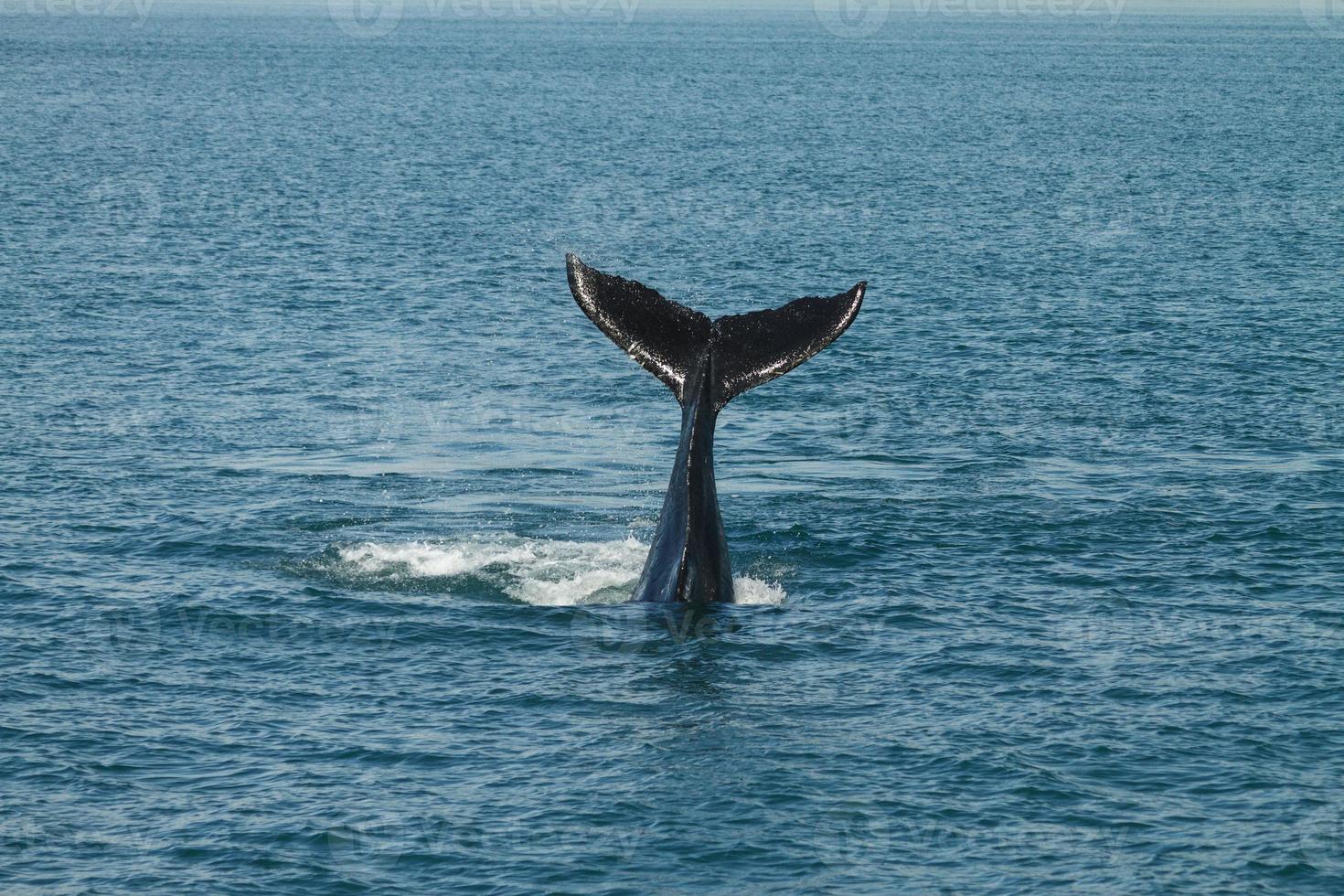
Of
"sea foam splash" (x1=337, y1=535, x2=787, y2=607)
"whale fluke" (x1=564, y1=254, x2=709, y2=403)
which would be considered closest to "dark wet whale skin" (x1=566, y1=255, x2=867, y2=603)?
"whale fluke" (x1=564, y1=254, x2=709, y2=403)

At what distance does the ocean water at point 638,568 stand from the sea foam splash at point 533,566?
10cm

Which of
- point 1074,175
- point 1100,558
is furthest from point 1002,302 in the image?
point 1074,175

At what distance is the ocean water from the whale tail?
11.1ft

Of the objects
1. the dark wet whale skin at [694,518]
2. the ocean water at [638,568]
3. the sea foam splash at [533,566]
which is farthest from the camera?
the sea foam splash at [533,566]

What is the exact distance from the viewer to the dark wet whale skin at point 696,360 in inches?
985

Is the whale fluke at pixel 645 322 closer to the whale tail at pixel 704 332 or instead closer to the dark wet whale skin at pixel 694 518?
the whale tail at pixel 704 332

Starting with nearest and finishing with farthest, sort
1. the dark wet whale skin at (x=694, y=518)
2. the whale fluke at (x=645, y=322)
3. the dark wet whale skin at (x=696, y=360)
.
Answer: the whale fluke at (x=645, y=322), the dark wet whale skin at (x=696, y=360), the dark wet whale skin at (x=694, y=518)

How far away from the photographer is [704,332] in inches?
1013

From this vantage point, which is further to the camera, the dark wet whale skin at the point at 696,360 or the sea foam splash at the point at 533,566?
the sea foam splash at the point at 533,566

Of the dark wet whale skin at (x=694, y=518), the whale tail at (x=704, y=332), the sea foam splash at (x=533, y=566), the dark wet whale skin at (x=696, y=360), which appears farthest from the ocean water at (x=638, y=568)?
the whale tail at (x=704, y=332)

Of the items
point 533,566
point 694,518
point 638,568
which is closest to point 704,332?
point 694,518

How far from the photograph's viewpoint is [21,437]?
37156 millimetres

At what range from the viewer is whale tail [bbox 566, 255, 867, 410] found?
24.9m

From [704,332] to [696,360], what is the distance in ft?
1.31
